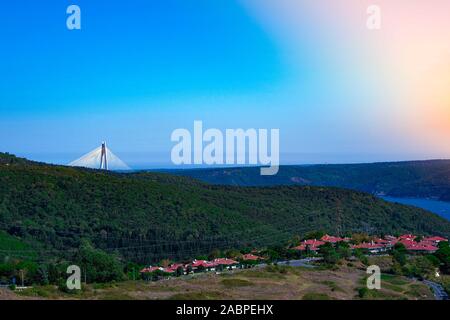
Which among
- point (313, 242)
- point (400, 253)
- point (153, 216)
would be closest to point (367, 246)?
point (313, 242)

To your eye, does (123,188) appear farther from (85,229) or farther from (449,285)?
(449,285)

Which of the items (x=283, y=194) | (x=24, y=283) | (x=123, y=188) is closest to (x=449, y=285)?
(x=24, y=283)

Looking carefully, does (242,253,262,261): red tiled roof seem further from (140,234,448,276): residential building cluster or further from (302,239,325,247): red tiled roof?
(302,239,325,247): red tiled roof

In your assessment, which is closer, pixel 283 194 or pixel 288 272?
pixel 288 272

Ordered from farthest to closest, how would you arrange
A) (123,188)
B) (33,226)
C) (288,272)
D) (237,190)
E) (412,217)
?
(237,190) → (412,217) → (123,188) → (33,226) → (288,272)

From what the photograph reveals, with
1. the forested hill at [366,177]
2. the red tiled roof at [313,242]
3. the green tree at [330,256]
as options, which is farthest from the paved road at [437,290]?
the forested hill at [366,177]

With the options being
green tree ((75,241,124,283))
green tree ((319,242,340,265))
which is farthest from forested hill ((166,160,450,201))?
green tree ((75,241,124,283))
